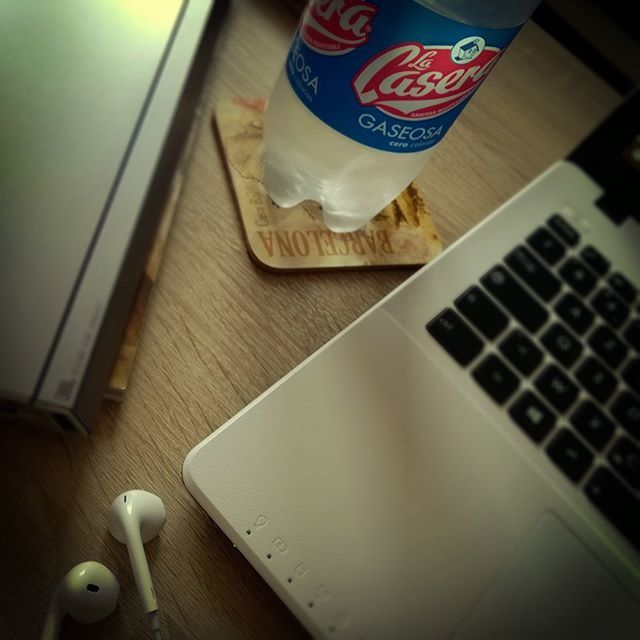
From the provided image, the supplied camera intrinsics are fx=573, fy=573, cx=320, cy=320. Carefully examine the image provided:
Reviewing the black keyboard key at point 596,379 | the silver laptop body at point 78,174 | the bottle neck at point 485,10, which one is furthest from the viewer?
the black keyboard key at point 596,379

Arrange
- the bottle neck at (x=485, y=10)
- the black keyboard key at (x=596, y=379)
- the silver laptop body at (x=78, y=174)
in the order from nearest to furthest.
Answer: the silver laptop body at (x=78, y=174)
the bottle neck at (x=485, y=10)
the black keyboard key at (x=596, y=379)

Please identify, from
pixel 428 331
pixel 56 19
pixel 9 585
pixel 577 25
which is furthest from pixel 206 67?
pixel 577 25

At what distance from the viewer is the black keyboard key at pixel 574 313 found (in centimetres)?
48

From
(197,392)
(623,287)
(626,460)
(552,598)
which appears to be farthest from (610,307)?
(197,392)

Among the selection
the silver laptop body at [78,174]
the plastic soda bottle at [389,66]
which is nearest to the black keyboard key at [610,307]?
the plastic soda bottle at [389,66]

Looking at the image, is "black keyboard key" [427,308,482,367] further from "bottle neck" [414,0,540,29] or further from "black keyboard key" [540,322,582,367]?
"bottle neck" [414,0,540,29]

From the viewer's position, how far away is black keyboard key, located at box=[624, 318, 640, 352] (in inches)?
20.1

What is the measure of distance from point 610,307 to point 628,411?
93 millimetres

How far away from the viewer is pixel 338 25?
1.07 ft

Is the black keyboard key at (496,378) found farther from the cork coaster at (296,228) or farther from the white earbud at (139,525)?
the white earbud at (139,525)

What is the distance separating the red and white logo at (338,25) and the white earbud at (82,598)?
12.2 inches

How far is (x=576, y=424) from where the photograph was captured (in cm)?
45

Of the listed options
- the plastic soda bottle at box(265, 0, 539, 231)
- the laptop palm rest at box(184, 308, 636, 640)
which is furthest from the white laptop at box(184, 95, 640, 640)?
the plastic soda bottle at box(265, 0, 539, 231)

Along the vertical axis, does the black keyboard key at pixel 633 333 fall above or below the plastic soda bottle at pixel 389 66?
below
